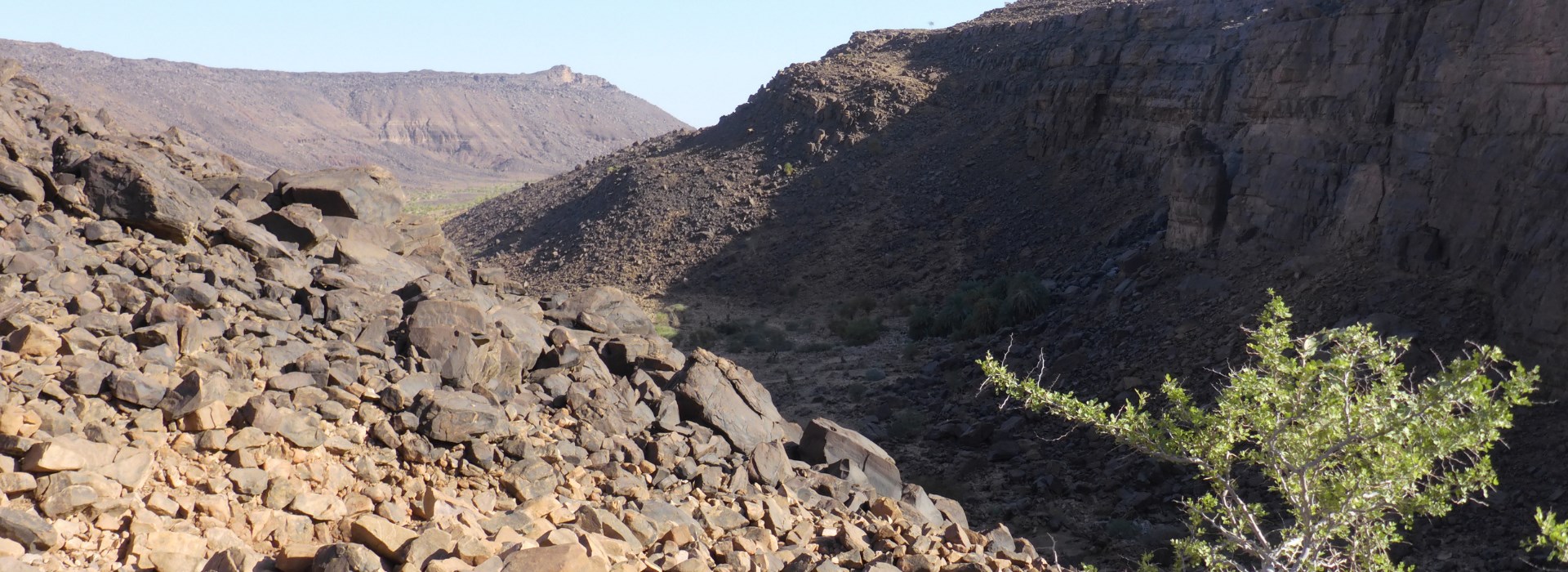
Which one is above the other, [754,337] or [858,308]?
[858,308]

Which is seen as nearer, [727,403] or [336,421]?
[336,421]

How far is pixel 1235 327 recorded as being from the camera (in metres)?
13.9

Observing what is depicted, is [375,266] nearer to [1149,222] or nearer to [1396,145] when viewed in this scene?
[1396,145]

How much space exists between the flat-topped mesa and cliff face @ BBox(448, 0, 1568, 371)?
23.9 ft

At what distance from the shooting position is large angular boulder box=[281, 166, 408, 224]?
35.0 feet

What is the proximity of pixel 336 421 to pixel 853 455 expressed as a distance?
4202 millimetres

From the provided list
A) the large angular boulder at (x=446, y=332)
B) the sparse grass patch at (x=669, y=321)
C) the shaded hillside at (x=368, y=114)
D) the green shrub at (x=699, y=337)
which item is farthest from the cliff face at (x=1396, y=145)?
the shaded hillside at (x=368, y=114)

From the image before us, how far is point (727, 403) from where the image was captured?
30.1 feet

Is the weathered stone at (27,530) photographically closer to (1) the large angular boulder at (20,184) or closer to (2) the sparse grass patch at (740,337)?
(1) the large angular boulder at (20,184)

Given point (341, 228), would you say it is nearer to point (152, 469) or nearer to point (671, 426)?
point (671, 426)

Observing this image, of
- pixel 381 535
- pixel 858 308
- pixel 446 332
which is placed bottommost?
pixel 858 308

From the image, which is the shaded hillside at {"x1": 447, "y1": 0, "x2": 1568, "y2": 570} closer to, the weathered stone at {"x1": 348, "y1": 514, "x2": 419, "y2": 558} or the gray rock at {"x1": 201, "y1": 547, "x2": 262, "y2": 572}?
the weathered stone at {"x1": 348, "y1": 514, "x2": 419, "y2": 558}

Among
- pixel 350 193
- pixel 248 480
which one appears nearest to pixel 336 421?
pixel 248 480

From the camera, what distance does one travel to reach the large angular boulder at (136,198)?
8.16m
